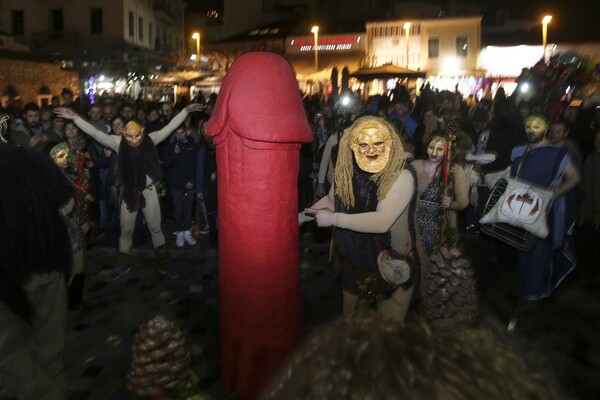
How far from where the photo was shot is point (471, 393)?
881 millimetres

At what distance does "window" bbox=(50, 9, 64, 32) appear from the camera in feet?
132

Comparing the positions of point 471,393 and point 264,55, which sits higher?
point 264,55

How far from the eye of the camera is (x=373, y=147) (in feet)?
11.6

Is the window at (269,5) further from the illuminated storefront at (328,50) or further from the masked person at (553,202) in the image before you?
the masked person at (553,202)

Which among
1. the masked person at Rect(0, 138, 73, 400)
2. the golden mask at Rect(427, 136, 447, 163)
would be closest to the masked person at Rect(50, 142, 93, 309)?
the masked person at Rect(0, 138, 73, 400)

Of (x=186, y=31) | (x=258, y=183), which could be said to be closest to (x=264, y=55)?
(x=258, y=183)

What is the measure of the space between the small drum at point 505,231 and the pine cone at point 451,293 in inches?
103

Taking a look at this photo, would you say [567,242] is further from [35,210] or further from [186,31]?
[186,31]

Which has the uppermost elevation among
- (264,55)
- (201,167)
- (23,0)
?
(23,0)

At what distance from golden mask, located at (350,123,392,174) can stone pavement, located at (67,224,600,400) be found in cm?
133

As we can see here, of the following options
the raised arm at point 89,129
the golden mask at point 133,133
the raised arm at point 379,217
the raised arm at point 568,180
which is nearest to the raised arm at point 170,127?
the golden mask at point 133,133

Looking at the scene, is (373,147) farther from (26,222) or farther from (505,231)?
(505,231)

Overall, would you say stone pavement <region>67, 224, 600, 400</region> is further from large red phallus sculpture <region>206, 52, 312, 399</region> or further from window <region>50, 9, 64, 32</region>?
window <region>50, 9, 64, 32</region>

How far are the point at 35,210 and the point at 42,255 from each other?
28 cm
